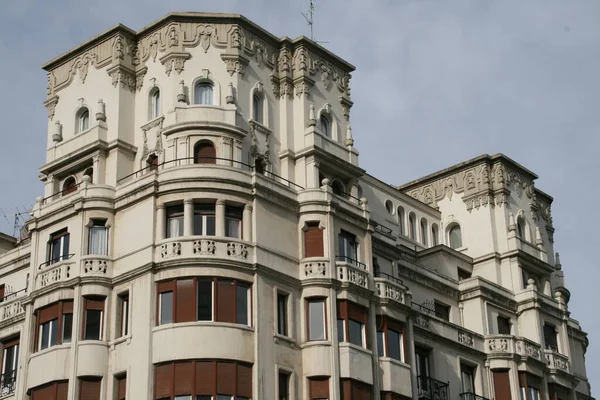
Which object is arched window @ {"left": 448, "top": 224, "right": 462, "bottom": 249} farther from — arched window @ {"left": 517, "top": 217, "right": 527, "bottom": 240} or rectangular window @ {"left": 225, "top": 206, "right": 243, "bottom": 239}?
rectangular window @ {"left": 225, "top": 206, "right": 243, "bottom": 239}

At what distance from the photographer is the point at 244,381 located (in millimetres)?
59562

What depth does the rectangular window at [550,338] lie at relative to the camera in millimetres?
79194

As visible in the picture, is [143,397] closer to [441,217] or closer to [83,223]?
[83,223]

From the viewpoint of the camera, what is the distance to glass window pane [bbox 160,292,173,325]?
2384 inches

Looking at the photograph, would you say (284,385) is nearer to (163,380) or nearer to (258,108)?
(163,380)

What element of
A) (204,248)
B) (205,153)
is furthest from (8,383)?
(205,153)

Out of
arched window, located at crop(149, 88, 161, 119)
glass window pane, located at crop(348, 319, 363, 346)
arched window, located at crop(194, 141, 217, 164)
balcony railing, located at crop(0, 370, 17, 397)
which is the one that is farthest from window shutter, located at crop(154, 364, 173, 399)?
arched window, located at crop(149, 88, 161, 119)

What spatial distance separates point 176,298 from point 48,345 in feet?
23.1

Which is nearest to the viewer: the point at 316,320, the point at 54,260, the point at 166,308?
Result: the point at 166,308

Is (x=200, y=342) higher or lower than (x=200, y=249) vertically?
lower

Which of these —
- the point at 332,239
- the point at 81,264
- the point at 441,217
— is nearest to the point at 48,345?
the point at 81,264

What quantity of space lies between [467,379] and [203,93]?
21.2 m

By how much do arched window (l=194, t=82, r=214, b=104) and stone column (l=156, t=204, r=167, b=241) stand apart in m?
6.71

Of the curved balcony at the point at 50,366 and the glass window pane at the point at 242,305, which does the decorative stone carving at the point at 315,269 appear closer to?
the glass window pane at the point at 242,305
